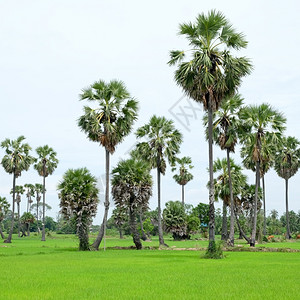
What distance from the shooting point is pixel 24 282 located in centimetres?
1619

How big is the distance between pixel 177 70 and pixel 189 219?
41.0 m

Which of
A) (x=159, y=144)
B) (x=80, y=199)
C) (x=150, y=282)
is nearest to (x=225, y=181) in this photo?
(x=159, y=144)

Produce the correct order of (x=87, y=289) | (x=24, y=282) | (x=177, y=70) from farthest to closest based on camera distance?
(x=177, y=70)
(x=24, y=282)
(x=87, y=289)

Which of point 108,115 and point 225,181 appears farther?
point 225,181

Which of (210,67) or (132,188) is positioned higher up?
(210,67)

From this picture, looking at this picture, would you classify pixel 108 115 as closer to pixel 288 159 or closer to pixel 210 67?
pixel 210 67

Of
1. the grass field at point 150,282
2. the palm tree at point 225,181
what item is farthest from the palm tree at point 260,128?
the grass field at point 150,282

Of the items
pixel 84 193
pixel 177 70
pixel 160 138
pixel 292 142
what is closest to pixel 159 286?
pixel 177 70

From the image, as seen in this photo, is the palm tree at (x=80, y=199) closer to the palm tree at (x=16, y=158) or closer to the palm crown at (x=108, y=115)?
the palm crown at (x=108, y=115)

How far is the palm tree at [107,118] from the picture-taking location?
39.0 meters

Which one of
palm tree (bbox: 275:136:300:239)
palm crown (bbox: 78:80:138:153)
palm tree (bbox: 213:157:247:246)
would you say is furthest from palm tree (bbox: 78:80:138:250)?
palm tree (bbox: 275:136:300:239)

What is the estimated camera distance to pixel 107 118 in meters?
39.2

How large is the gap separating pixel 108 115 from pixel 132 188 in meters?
7.27

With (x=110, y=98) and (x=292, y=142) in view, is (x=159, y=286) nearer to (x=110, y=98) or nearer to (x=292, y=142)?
(x=110, y=98)
